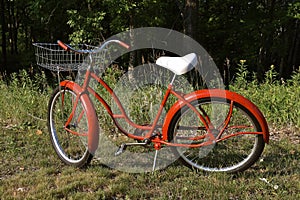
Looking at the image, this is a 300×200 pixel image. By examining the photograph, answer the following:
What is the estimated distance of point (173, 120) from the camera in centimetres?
276

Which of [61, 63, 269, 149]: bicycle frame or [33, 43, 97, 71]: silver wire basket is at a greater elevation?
[33, 43, 97, 71]: silver wire basket

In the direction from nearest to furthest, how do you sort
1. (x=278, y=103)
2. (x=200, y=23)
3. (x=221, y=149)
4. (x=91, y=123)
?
(x=91, y=123) → (x=221, y=149) → (x=278, y=103) → (x=200, y=23)

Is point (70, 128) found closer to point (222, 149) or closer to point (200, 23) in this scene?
point (222, 149)

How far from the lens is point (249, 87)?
4.89m

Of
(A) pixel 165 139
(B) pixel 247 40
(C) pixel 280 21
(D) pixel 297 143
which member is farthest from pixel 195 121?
(B) pixel 247 40

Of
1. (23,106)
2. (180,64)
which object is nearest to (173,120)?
(180,64)

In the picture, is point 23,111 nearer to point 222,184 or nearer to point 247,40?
point 222,184

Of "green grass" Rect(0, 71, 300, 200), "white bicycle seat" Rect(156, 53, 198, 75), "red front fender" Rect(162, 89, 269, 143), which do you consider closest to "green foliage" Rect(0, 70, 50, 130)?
"green grass" Rect(0, 71, 300, 200)

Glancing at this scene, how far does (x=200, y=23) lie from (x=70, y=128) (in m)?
12.9

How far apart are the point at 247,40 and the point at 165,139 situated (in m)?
11.7

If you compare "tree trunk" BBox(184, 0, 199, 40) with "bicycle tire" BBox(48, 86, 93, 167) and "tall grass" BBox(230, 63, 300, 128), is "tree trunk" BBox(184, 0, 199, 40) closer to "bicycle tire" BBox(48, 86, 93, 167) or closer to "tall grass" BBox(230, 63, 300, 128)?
Answer: "tall grass" BBox(230, 63, 300, 128)

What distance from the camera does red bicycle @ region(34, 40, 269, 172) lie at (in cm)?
265

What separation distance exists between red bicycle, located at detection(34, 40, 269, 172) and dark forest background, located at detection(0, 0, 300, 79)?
5.36 m

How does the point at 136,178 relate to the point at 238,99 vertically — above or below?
below
